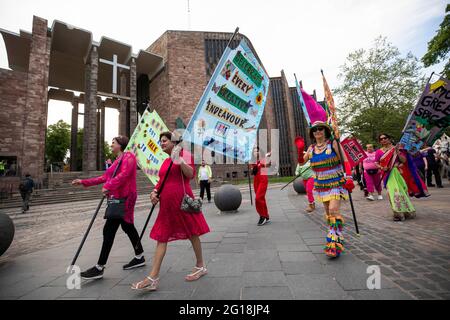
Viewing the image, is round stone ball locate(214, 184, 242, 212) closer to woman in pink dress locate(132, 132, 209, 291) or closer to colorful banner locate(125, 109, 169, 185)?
colorful banner locate(125, 109, 169, 185)

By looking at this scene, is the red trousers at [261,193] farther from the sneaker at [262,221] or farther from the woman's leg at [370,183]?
the woman's leg at [370,183]

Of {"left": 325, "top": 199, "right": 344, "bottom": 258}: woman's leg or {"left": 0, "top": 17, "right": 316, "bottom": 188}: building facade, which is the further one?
{"left": 0, "top": 17, "right": 316, "bottom": 188}: building facade

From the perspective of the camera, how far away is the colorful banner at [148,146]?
4.87 meters

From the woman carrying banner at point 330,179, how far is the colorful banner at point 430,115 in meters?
2.44

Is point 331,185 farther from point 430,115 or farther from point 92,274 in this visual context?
point 92,274

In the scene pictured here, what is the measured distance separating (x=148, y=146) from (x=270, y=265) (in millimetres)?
3552

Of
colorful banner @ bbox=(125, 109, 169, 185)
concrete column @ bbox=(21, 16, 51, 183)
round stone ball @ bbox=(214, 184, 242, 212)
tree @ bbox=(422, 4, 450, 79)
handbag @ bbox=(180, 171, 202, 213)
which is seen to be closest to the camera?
handbag @ bbox=(180, 171, 202, 213)

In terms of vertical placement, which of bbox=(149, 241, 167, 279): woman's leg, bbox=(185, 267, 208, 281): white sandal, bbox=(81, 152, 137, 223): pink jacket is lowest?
bbox=(185, 267, 208, 281): white sandal

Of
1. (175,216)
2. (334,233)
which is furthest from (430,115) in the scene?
(175,216)

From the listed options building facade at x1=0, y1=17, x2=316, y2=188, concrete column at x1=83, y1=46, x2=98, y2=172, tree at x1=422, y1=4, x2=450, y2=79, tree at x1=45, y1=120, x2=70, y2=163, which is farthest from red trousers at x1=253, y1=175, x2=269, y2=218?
tree at x1=45, y1=120, x2=70, y2=163

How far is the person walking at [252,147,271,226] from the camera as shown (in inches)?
226

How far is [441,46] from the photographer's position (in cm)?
1717

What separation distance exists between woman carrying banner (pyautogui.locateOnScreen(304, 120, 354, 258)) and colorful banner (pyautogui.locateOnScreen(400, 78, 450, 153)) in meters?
2.44

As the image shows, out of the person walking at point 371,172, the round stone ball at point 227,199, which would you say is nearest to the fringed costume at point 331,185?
the round stone ball at point 227,199
